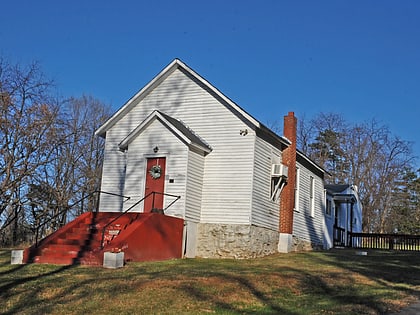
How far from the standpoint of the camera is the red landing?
15.3 meters

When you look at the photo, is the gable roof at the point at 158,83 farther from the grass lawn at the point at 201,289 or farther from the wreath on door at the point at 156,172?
the grass lawn at the point at 201,289

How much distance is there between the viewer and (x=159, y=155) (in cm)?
1914

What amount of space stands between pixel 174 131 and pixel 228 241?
4293mm

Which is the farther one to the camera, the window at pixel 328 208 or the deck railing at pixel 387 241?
the deck railing at pixel 387 241

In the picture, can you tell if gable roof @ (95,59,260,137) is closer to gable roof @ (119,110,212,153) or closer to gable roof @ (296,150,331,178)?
gable roof @ (119,110,212,153)

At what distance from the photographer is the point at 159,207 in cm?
1870

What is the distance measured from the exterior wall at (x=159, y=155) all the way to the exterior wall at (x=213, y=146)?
40 centimetres

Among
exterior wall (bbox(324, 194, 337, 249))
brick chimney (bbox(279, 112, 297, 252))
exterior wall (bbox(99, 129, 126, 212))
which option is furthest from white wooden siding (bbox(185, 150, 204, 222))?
exterior wall (bbox(324, 194, 337, 249))

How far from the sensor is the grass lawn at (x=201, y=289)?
9.80 m

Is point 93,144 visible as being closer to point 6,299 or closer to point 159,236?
point 159,236

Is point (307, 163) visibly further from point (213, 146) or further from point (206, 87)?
point (206, 87)

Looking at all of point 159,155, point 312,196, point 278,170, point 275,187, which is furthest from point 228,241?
point 312,196

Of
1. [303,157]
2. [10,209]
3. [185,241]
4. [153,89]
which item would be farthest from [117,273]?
[10,209]

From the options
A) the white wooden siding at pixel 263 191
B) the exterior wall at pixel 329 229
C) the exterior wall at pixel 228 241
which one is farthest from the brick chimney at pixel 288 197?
the exterior wall at pixel 329 229
